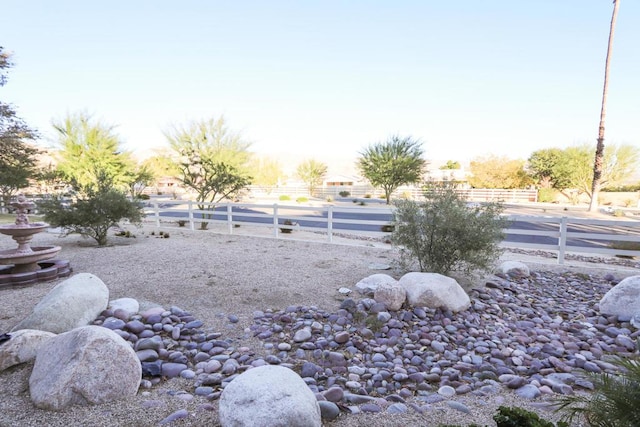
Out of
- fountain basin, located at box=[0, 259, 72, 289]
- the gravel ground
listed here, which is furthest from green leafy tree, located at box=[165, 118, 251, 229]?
fountain basin, located at box=[0, 259, 72, 289]

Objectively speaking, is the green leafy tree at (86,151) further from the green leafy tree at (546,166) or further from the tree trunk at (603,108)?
the green leafy tree at (546,166)

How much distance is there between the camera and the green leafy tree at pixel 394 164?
94.3 ft

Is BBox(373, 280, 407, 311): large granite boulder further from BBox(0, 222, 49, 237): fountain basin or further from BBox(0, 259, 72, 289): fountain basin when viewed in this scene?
BBox(0, 222, 49, 237): fountain basin

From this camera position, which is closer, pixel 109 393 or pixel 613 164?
pixel 109 393

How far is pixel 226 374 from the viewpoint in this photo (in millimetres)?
3242

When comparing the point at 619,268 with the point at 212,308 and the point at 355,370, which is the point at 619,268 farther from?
the point at 212,308

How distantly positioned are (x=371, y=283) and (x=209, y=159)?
11067 millimetres

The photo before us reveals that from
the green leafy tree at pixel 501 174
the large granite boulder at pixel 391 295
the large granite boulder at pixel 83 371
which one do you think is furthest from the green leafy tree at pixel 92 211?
the green leafy tree at pixel 501 174

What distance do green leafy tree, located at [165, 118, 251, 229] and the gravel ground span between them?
4243 mm

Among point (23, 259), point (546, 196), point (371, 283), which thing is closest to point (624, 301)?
point (371, 283)

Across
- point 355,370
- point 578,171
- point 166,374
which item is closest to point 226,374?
point 166,374

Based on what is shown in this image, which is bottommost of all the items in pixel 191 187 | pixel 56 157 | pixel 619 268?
pixel 619 268

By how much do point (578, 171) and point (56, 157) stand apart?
130 ft

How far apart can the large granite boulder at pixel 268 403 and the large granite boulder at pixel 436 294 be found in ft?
8.80
